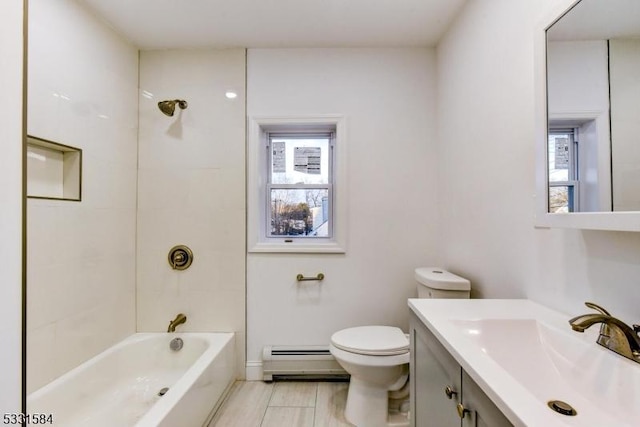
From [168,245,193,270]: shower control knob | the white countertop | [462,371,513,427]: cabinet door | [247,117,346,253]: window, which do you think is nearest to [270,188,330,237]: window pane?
[247,117,346,253]: window

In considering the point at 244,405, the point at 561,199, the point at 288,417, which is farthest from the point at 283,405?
the point at 561,199

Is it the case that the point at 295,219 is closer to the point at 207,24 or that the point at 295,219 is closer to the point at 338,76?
the point at 338,76

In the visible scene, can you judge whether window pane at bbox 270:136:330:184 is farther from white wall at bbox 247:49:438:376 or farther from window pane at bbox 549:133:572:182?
window pane at bbox 549:133:572:182

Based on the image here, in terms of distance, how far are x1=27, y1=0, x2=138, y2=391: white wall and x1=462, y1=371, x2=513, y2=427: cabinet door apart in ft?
6.01

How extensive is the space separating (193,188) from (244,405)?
150 cm

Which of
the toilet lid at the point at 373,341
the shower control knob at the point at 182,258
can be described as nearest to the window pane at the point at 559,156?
the toilet lid at the point at 373,341

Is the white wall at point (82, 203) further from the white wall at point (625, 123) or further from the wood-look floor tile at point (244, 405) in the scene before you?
the white wall at point (625, 123)

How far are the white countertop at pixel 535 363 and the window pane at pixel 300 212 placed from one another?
1279 millimetres

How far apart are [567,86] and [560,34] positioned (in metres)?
0.18

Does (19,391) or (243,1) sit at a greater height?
Answer: (243,1)

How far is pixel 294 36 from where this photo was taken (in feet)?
6.57

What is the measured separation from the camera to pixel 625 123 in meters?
0.76

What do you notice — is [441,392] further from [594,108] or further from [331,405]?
[331,405]

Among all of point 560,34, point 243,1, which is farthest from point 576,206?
point 243,1
